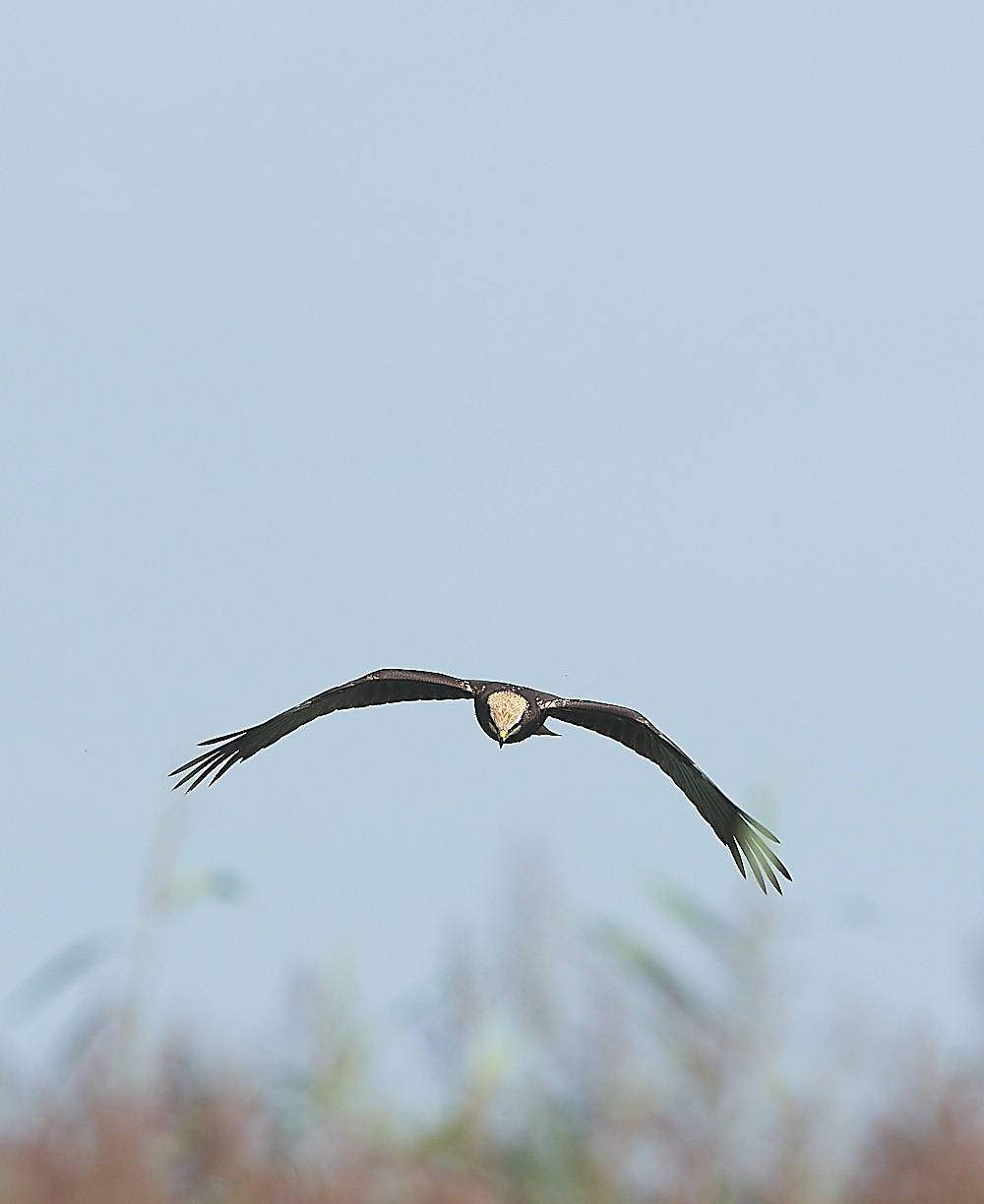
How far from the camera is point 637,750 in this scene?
14188 millimetres

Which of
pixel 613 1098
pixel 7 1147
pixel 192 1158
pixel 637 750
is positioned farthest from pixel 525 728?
pixel 192 1158

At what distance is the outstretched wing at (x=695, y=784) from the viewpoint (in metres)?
13.6

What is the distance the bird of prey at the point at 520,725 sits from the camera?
12336 millimetres

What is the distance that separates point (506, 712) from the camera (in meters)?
12.2

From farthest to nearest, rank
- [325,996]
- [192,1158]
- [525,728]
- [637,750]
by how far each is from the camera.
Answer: [192,1158] < [325,996] < [637,750] < [525,728]

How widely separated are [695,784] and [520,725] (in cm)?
275

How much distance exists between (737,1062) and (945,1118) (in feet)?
14.9

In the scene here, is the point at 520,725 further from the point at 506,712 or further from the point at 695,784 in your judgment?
the point at 695,784

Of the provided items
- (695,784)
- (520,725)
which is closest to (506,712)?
(520,725)

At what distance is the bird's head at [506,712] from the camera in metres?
12.1

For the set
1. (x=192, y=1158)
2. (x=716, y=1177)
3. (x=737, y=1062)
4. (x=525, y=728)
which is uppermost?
(x=525, y=728)

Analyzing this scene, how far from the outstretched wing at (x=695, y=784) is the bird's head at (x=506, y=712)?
2.72 ft

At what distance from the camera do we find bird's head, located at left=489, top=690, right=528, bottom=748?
39.7 feet

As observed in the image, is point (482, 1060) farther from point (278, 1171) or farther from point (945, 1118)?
point (945, 1118)
